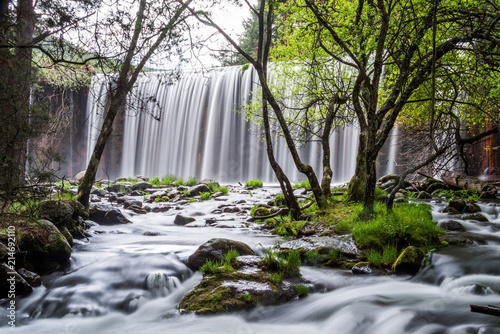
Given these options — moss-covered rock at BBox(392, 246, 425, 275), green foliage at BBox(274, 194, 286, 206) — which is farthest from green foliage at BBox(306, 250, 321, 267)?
green foliage at BBox(274, 194, 286, 206)

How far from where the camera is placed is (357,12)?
6969 millimetres

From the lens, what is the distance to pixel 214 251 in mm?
5359

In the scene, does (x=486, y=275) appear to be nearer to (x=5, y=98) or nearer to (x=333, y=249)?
(x=333, y=249)

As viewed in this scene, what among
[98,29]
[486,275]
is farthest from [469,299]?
[98,29]

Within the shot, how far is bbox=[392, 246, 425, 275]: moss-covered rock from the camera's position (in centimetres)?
492

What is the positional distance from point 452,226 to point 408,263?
118 inches

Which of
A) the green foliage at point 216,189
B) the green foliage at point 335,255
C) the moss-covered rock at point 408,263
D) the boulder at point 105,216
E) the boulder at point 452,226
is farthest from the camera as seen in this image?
the green foliage at point 216,189

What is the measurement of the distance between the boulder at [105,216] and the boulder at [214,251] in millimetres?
4607

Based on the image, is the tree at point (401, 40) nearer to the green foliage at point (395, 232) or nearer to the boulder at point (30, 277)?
the green foliage at point (395, 232)

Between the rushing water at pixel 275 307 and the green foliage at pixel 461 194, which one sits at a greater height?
the green foliage at pixel 461 194

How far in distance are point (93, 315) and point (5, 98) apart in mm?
2887

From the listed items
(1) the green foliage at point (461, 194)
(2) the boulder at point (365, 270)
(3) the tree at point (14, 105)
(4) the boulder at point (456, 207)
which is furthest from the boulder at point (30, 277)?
(1) the green foliage at point (461, 194)

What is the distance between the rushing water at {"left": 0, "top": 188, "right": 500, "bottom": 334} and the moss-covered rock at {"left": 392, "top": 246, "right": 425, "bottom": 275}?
121 mm

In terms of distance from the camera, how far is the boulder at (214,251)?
532 cm
